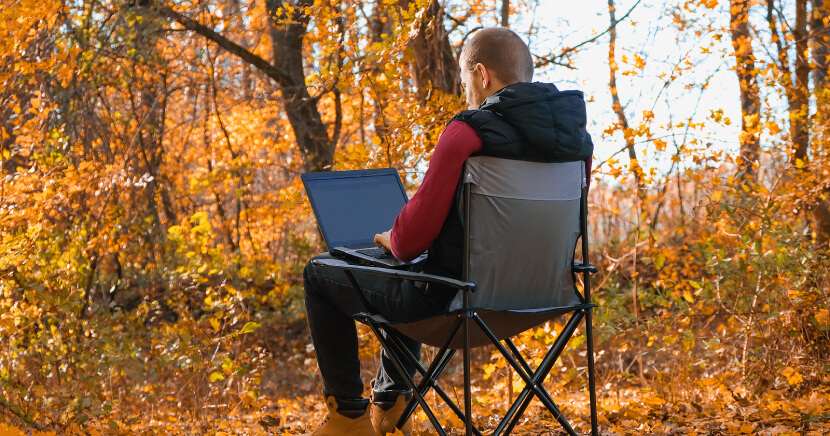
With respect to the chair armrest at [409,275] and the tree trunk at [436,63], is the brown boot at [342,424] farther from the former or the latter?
the tree trunk at [436,63]

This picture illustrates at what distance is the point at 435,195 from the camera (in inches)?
93.7

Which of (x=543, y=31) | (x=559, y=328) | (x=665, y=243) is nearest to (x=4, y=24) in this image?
(x=559, y=328)

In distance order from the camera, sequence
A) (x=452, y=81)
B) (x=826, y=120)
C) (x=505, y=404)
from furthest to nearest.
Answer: (x=452, y=81)
(x=505, y=404)
(x=826, y=120)

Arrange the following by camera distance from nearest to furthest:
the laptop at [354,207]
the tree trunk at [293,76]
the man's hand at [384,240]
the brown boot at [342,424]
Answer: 1. the man's hand at [384,240]
2. the laptop at [354,207]
3. the brown boot at [342,424]
4. the tree trunk at [293,76]

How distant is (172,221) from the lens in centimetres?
937

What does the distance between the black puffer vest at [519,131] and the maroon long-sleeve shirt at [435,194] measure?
3 centimetres

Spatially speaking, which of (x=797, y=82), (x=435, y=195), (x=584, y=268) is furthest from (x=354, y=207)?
(x=797, y=82)

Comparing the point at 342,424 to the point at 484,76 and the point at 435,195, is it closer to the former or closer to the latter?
the point at 435,195

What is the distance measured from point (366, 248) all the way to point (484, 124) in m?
0.60

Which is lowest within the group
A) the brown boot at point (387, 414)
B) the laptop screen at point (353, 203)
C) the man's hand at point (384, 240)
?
the brown boot at point (387, 414)

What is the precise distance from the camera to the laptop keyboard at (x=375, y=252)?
2.61 meters

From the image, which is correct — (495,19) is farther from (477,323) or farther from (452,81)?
(477,323)

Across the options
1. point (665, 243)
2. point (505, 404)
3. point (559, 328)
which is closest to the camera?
point (559, 328)

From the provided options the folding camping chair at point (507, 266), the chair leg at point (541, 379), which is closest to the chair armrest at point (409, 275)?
the folding camping chair at point (507, 266)
